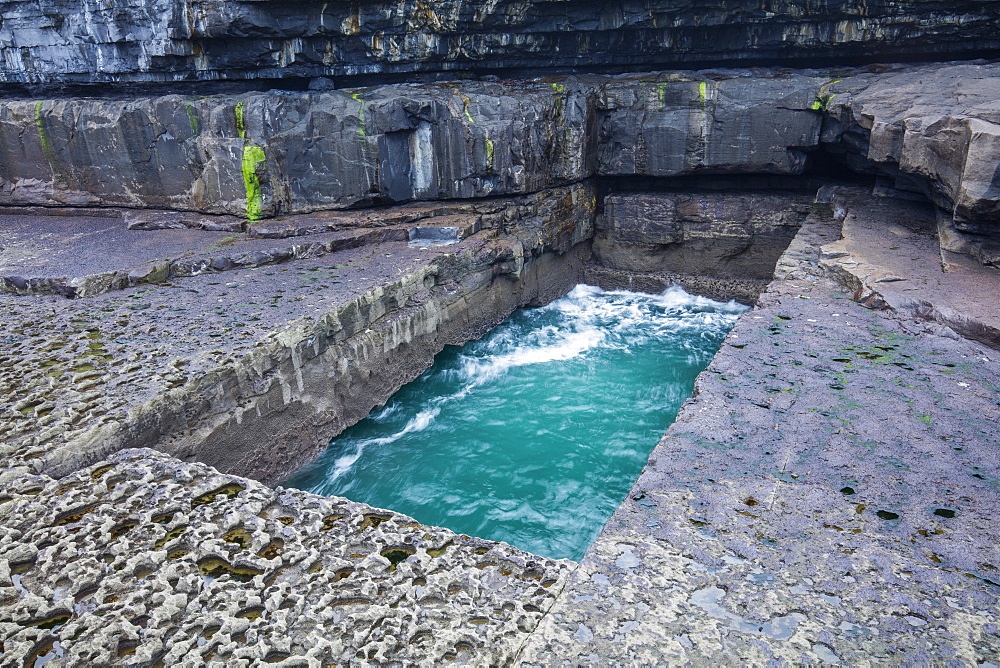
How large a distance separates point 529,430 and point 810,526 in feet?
9.88

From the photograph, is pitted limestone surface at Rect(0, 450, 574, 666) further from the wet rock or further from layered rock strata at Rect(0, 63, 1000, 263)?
the wet rock

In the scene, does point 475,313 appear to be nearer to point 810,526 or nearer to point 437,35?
point 437,35

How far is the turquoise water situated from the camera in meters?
4.44

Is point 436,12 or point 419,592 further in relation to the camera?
point 436,12

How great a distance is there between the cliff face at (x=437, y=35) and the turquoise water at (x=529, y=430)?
10.7ft

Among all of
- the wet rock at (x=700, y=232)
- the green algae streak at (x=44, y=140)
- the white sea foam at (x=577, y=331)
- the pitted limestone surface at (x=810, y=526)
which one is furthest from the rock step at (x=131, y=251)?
the pitted limestone surface at (x=810, y=526)

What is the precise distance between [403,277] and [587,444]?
2.06 meters

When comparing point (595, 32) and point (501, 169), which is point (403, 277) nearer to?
point (501, 169)

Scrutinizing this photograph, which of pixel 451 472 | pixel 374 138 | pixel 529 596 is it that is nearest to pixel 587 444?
pixel 451 472

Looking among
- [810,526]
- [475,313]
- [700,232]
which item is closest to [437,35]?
[475,313]

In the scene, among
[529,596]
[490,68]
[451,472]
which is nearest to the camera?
[529,596]

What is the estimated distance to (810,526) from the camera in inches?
96.2

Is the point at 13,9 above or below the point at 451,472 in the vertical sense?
above

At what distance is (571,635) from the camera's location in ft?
6.61
